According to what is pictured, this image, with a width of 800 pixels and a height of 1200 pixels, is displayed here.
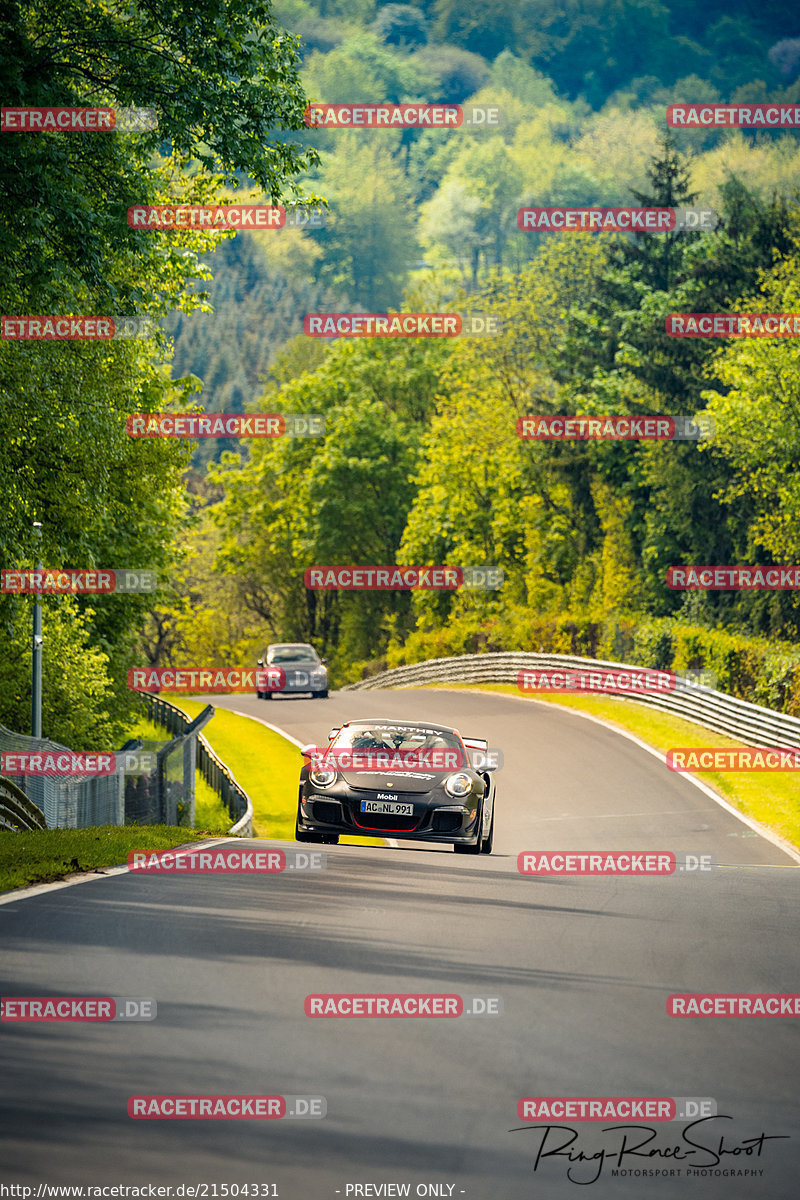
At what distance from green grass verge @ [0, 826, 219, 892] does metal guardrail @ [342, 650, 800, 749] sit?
63.3 feet

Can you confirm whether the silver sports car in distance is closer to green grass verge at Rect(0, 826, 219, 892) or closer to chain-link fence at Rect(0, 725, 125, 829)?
chain-link fence at Rect(0, 725, 125, 829)

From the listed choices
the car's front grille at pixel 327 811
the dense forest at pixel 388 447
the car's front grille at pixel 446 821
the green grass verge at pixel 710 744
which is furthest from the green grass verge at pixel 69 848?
the green grass verge at pixel 710 744

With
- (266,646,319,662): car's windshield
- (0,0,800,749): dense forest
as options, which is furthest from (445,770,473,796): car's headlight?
(266,646,319,662): car's windshield

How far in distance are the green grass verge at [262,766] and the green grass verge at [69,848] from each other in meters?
8.63

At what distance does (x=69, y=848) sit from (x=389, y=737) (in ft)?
13.5

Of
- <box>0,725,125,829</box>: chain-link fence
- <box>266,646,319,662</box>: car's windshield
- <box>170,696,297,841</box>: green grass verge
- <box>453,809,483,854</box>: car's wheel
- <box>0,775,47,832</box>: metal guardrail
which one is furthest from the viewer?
<box>266,646,319,662</box>: car's windshield

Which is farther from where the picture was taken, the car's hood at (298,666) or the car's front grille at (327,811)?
the car's hood at (298,666)

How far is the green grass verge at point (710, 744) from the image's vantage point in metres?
25.8

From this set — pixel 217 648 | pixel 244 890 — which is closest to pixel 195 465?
pixel 217 648

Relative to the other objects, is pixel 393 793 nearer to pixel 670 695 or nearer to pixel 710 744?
pixel 710 744

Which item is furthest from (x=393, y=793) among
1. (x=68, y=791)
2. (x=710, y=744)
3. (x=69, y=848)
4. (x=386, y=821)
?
(x=710, y=744)

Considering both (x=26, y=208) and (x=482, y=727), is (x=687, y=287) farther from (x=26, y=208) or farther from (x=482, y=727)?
(x=26, y=208)

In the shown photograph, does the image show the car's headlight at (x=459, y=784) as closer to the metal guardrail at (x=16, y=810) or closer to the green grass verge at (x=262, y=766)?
the metal guardrail at (x=16, y=810)

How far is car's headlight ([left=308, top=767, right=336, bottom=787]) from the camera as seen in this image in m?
14.9
